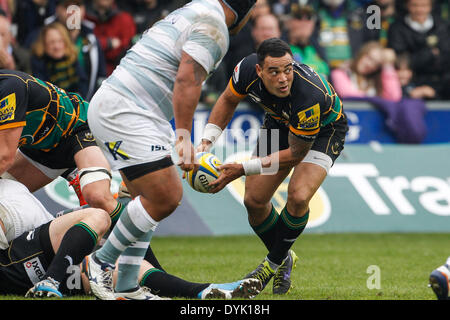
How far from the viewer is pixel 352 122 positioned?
42.5 ft

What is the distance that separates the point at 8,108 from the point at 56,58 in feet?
16.8

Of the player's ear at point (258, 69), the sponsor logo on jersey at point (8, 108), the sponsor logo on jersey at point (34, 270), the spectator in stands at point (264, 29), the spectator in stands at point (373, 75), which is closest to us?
the sponsor logo on jersey at point (34, 270)

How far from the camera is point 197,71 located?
19.0 ft

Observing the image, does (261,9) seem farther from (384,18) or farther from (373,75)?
(384,18)

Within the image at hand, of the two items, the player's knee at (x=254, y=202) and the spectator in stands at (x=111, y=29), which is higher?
the player's knee at (x=254, y=202)

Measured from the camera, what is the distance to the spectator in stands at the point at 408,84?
45.5 feet

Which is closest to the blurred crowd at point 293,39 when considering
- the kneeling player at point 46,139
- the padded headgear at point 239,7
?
the kneeling player at point 46,139

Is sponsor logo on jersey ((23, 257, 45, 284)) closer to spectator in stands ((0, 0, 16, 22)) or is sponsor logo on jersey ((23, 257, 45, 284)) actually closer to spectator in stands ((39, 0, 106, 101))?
spectator in stands ((39, 0, 106, 101))

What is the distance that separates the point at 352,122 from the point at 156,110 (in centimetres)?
735

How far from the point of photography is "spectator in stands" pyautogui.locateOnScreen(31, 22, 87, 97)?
1144cm

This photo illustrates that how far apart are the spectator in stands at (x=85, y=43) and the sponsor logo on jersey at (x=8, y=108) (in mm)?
5254

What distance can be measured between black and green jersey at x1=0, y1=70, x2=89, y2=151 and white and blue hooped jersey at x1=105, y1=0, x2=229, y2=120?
946mm

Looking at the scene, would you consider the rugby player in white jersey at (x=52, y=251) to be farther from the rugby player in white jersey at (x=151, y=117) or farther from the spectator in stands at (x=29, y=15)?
the spectator in stands at (x=29, y=15)
